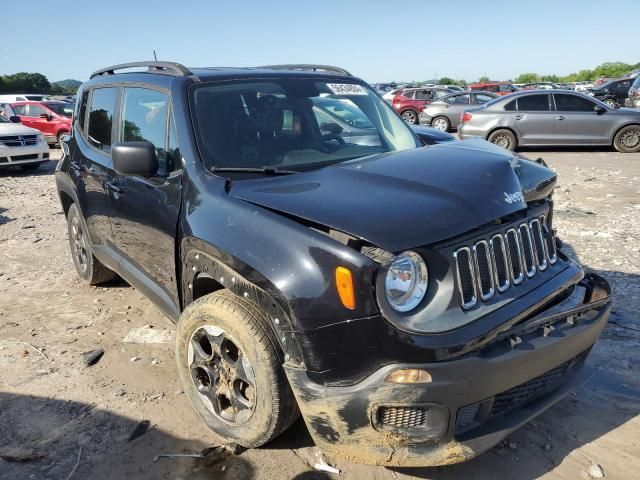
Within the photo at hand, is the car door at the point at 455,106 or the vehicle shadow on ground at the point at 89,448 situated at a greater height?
the car door at the point at 455,106

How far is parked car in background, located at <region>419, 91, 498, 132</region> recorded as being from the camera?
58.8ft

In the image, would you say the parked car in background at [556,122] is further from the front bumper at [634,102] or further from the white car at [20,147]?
the white car at [20,147]

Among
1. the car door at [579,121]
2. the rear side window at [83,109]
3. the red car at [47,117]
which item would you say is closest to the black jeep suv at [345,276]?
the rear side window at [83,109]

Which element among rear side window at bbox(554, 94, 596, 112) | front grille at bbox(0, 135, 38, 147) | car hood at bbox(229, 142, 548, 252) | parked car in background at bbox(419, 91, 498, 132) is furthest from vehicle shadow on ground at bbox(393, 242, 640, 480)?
parked car in background at bbox(419, 91, 498, 132)

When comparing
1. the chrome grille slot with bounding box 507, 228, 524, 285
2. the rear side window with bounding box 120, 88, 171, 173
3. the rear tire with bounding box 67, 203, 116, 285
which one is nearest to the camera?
the chrome grille slot with bounding box 507, 228, 524, 285

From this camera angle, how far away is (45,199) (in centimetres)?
982

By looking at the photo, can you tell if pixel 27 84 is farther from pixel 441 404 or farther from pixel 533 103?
pixel 441 404

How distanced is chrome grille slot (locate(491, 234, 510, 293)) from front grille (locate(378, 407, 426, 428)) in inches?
26.9

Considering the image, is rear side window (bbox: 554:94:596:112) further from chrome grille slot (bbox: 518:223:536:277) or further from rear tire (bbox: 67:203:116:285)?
chrome grille slot (bbox: 518:223:536:277)

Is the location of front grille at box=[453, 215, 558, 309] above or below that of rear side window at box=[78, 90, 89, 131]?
below

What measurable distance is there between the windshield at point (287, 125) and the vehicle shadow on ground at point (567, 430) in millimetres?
1786

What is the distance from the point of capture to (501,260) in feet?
8.13

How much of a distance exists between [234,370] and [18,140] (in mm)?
12309

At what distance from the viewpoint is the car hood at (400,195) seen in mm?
2242
